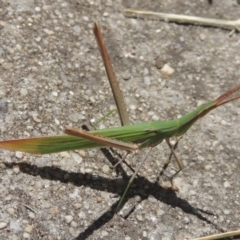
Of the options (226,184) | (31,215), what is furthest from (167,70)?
(31,215)

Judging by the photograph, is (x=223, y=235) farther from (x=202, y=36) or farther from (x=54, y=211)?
(x=202, y=36)

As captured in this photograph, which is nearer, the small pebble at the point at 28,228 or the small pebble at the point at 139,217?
the small pebble at the point at 28,228

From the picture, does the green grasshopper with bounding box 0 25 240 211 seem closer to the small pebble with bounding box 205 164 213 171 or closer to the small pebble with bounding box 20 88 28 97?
the small pebble with bounding box 205 164 213 171

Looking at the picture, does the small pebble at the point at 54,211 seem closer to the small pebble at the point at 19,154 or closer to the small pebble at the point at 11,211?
the small pebble at the point at 11,211

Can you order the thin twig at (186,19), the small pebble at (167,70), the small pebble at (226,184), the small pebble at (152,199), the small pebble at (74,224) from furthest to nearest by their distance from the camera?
the thin twig at (186,19) → the small pebble at (167,70) → the small pebble at (226,184) → the small pebble at (152,199) → the small pebble at (74,224)

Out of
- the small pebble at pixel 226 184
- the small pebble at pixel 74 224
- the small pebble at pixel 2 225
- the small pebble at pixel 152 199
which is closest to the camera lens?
the small pebble at pixel 2 225

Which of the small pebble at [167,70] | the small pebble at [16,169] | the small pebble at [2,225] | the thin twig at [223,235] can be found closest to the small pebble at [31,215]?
the small pebble at [2,225]

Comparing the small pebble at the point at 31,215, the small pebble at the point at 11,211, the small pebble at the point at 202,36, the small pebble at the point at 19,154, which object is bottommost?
the small pebble at the point at 31,215
